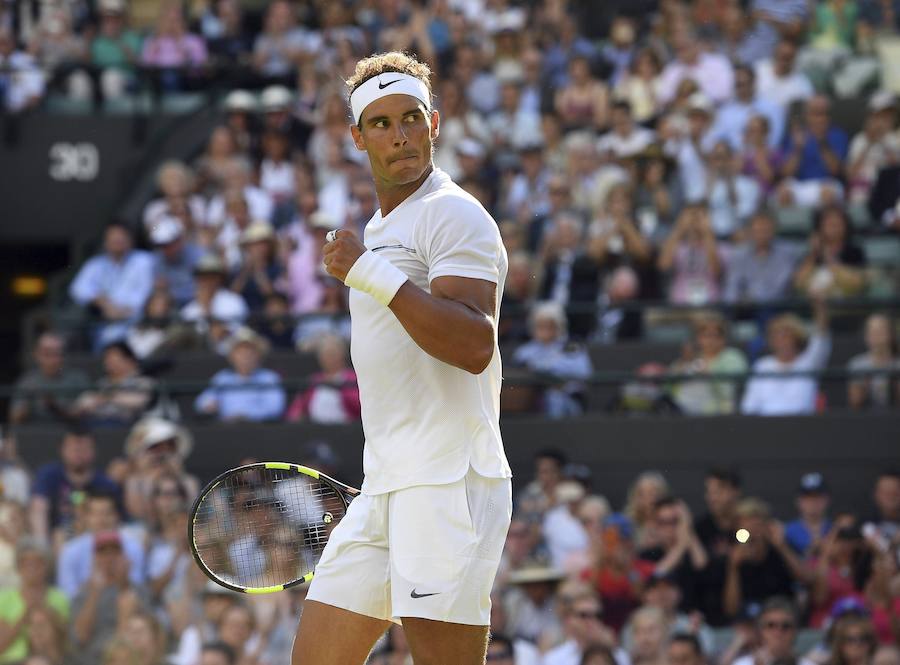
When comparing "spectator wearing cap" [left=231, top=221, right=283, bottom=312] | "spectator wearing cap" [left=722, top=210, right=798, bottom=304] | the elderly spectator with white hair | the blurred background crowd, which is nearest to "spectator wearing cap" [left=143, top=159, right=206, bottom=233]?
the blurred background crowd

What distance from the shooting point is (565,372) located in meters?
10.6

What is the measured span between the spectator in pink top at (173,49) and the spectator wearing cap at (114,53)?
161 millimetres

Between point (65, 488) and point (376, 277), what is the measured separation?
6.39 m

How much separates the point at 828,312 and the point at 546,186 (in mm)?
2291

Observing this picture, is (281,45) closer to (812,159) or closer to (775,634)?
(812,159)

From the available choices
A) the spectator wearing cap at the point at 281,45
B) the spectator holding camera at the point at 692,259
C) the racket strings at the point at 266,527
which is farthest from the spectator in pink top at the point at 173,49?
the racket strings at the point at 266,527

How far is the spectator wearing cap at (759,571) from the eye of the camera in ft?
29.3

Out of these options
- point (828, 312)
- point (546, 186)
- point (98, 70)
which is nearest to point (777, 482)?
point (828, 312)

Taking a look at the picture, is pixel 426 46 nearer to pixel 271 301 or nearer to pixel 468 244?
pixel 271 301

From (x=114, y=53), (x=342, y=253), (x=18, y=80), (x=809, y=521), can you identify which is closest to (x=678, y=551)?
(x=809, y=521)

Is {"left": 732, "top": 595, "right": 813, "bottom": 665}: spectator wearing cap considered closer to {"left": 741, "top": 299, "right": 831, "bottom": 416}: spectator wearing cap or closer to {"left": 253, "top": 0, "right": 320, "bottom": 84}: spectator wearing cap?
{"left": 741, "top": 299, "right": 831, "bottom": 416}: spectator wearing cap

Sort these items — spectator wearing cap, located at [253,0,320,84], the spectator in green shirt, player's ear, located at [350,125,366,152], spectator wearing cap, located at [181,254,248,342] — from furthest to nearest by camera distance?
spectator wearing cap, located at [253,0,320,84] < spectator wearing cap, located at [181,254,248,342] < the spectator in green shirt < player's ear, located at [350,125,366,152]

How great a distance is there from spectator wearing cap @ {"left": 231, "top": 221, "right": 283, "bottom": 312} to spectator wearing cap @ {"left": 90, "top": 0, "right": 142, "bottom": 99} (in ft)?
11.3

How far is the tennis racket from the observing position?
4.80 m
